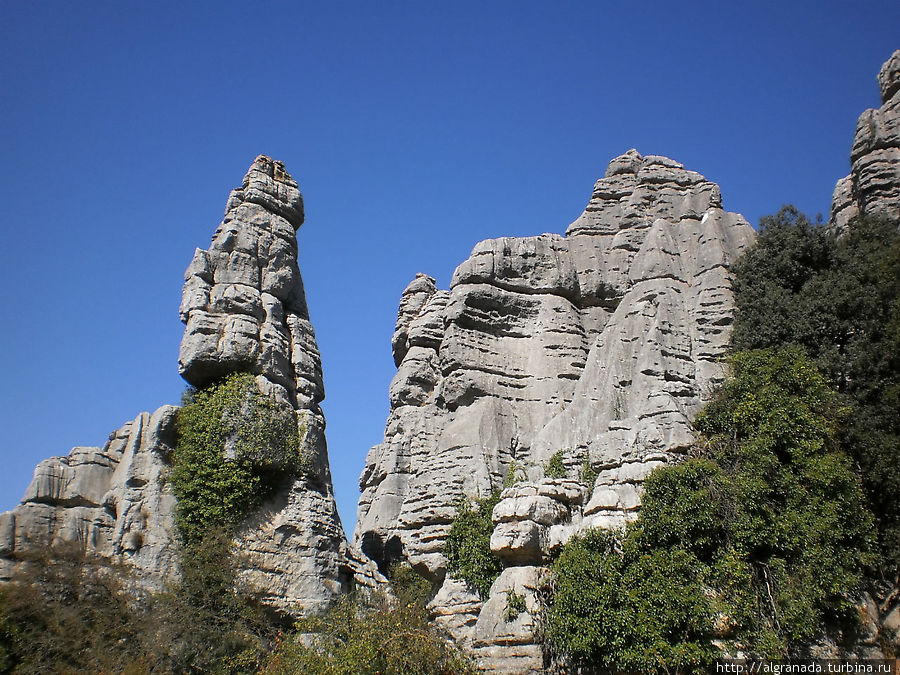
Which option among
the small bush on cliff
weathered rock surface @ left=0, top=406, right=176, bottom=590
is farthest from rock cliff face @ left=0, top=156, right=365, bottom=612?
A: the small bush on cliff

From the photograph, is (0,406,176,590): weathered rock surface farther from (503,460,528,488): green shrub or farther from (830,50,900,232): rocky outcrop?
(830,50,900,232): rocky outcrop

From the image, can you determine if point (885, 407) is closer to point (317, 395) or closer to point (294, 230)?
point (317, 395)

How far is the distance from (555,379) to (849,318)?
8503 millimetres

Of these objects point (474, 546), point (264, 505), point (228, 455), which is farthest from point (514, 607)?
point (228, 455)

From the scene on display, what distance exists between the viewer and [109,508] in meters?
21.3

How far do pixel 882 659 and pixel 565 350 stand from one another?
39.6 feet

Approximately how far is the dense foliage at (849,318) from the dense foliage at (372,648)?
34.0 feet

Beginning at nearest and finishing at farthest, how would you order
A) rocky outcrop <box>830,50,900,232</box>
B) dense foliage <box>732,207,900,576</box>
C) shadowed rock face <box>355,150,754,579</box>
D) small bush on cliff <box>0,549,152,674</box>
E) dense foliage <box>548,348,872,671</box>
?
dense foliage <box>548,348,872,671</box> → small bush on cliff <box>0,549,152,674</box> → dense foliage <box>732,207,900,576</box> → shadowed rock face <box>355,150,754,579</box> → rocky outcrop <box>830,50,900,232</box>

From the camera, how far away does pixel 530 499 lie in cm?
1917

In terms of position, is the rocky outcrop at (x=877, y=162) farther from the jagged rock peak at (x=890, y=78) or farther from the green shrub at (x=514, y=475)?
the green shrub at (x=514, y=475)

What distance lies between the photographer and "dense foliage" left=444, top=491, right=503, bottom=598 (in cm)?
2041

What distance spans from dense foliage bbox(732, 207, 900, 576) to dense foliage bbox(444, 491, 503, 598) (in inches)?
335

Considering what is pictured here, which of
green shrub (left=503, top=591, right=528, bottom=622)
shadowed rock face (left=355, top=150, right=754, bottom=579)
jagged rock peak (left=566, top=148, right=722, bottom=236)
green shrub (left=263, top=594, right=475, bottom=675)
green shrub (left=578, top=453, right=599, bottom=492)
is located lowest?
green shrub (left=263, top=594, right=475, bottom=675)

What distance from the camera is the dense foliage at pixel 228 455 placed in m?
21.4
